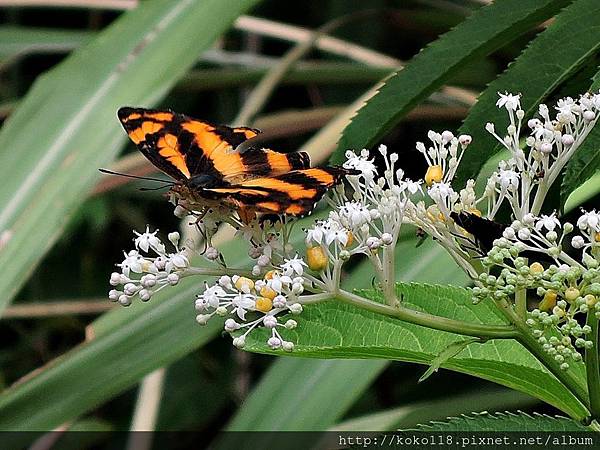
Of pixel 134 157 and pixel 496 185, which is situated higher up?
pixel 496 185

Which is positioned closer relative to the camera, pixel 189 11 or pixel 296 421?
pixel 296 421

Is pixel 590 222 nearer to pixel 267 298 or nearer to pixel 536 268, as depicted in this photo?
pixel 536 268

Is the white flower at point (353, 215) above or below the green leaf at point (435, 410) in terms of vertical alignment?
above

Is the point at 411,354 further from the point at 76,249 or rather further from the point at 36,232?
the point at 76,249

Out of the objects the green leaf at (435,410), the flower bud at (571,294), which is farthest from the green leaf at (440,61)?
the green leaf at (435,410)

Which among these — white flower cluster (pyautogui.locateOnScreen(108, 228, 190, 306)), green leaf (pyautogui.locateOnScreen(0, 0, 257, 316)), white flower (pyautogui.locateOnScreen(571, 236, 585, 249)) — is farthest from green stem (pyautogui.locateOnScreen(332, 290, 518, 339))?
green leaf (pyautogui.locateOnScreen(0, 0, 257, 316))

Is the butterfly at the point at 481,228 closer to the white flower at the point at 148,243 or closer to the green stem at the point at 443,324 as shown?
the green stem at the point at 443,324

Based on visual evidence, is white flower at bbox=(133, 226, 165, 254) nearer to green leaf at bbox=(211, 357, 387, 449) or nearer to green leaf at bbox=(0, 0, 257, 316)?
green leaf at bbox=(0, 0, 257, 316)

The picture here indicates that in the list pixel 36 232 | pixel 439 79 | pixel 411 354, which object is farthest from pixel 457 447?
pixel 36 232
